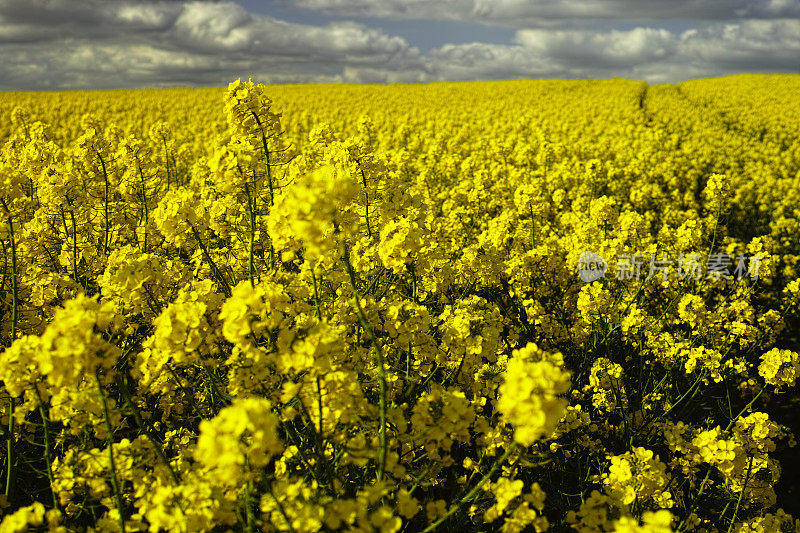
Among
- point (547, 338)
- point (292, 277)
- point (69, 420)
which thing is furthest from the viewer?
point (547, 338)

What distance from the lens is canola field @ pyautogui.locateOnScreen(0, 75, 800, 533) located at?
1.98 m

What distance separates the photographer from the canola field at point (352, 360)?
198 centimetres

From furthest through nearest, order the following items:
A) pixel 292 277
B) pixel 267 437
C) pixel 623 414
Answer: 1. pixel 623 414
2. pixel 292 277
3. pixel 267 437

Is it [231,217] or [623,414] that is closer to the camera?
[623,414]

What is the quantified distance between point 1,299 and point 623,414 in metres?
4.89

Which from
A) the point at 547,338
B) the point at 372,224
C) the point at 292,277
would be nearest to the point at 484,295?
the point at 547,338

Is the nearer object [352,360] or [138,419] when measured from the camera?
[138,419]

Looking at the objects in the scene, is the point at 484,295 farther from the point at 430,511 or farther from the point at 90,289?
the point at 90,289

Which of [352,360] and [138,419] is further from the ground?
[138,419]

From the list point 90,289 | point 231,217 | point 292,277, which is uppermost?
point 231,217

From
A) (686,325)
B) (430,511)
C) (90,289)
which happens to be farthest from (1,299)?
(686,325)

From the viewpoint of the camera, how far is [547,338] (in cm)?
483

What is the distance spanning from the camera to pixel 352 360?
2816 mm

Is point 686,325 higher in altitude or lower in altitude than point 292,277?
lower
